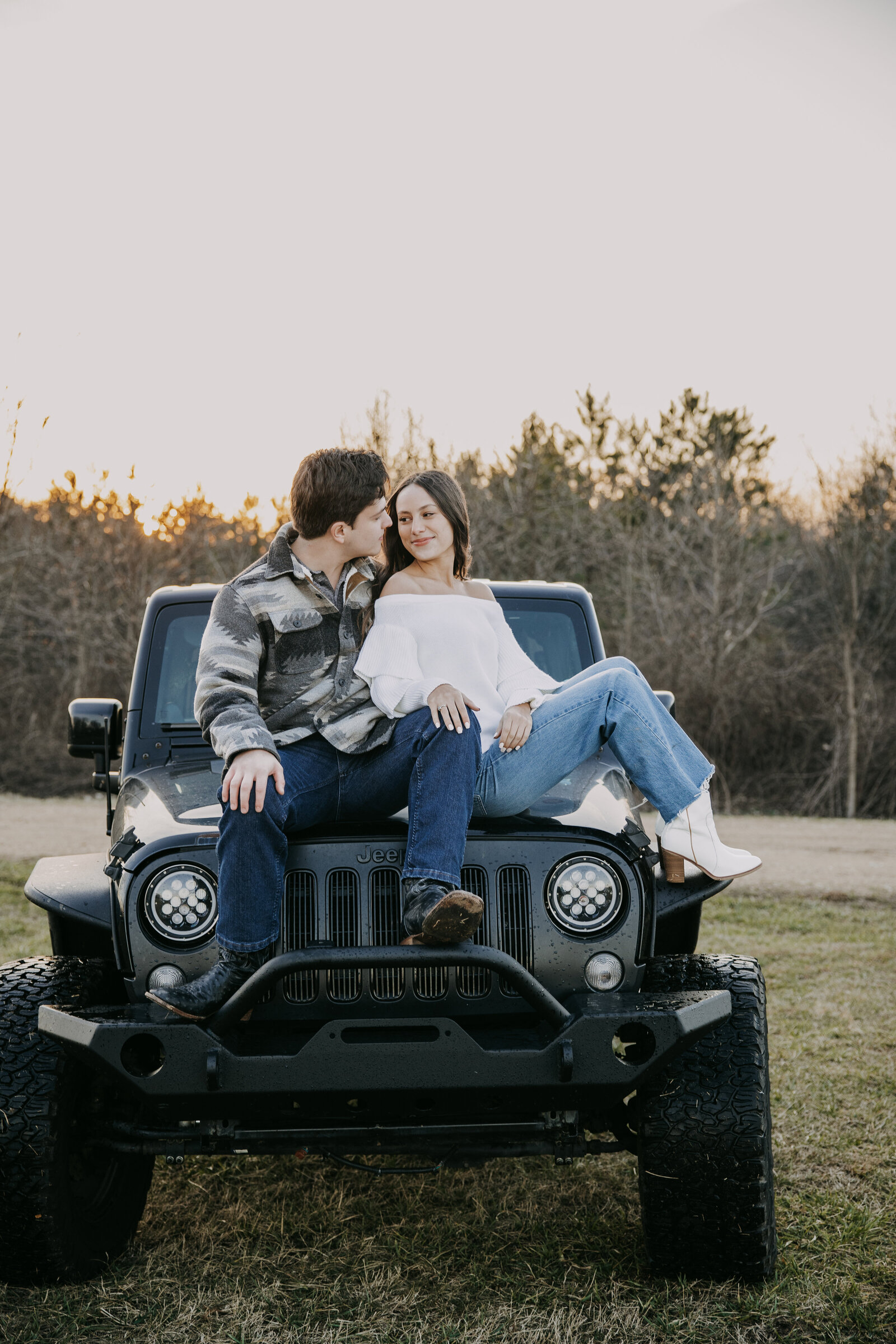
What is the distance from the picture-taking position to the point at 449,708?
2.69 m

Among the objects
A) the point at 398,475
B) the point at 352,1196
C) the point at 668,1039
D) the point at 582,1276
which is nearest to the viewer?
the point at 668,1039

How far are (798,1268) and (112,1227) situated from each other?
5.70ft

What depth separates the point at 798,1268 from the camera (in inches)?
112

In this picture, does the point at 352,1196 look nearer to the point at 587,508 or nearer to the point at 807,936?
the point at 807,936

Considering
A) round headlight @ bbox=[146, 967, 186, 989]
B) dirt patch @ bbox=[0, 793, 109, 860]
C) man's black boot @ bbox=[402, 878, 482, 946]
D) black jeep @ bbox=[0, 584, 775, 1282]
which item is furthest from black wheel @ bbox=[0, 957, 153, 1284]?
dirt patch @ bbox=[0, 793, 109, 860]

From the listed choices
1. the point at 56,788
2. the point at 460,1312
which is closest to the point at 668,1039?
the point at 460,1312

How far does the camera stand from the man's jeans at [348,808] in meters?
2.47

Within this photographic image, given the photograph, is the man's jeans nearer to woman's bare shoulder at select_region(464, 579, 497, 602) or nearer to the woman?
the woman

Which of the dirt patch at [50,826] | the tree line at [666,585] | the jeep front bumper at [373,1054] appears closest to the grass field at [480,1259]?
the jeep front bumper at [373,1054]

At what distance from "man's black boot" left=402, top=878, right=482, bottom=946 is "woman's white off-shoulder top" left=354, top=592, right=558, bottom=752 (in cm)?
51

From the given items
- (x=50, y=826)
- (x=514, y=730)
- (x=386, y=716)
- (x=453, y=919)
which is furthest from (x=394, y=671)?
(x=50, y=826)

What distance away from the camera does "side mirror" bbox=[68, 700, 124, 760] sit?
12.5 feet

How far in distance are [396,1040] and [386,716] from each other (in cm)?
80

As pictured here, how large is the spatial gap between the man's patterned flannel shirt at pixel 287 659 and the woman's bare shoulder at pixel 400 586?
8 centimetres
